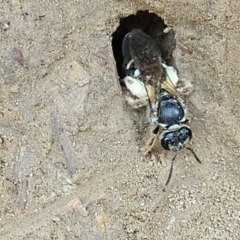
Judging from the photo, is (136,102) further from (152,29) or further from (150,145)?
(152,29)

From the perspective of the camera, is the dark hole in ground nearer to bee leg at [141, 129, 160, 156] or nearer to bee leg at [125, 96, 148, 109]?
bee leg at [125, 96, 148, 109]

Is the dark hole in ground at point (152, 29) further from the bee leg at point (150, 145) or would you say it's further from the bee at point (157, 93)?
the bee leg at point (150, 145)

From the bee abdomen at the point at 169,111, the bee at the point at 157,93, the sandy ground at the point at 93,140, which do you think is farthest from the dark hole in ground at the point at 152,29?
the sandy ground at the point at 93,140

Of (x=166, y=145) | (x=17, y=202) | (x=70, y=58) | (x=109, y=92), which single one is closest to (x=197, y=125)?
(x=166, y=145)

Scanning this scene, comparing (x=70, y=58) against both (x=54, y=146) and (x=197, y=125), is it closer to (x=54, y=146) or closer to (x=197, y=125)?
(x=54, y=146)

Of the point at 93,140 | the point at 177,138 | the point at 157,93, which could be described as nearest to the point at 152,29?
the point at 157,93
